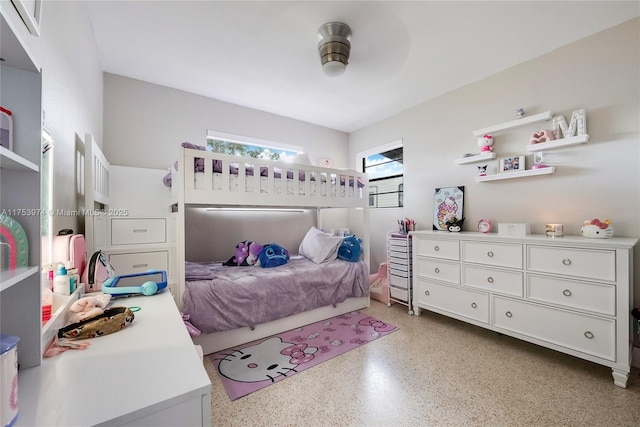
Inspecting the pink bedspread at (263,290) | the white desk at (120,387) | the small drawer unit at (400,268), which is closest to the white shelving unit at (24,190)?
the white desk at (120,387)

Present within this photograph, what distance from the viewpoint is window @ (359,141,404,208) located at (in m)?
3.59

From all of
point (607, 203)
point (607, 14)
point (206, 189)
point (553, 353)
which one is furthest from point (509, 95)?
point (206, 189)

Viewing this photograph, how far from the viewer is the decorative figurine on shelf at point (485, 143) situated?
256cm

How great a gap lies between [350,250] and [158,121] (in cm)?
259

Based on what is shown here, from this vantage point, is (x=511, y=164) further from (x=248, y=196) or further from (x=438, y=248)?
(x=248, y=196)

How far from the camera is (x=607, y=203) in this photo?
1951 mm

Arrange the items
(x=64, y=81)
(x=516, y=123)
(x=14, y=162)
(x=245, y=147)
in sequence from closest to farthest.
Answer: (x=14, y=162) < (x=64, y=81) < (x=516, y=123) < (x=245, y=147)

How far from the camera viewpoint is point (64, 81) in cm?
138

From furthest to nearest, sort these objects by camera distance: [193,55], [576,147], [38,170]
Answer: [193,55] < [576,147] < [38,170]

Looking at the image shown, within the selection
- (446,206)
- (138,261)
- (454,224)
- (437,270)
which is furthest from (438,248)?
(138,261)

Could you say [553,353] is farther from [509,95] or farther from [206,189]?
Result: [206,189]

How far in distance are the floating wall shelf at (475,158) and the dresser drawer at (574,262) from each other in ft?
3.27

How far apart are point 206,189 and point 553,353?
299cm

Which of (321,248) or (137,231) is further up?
(137,231)
